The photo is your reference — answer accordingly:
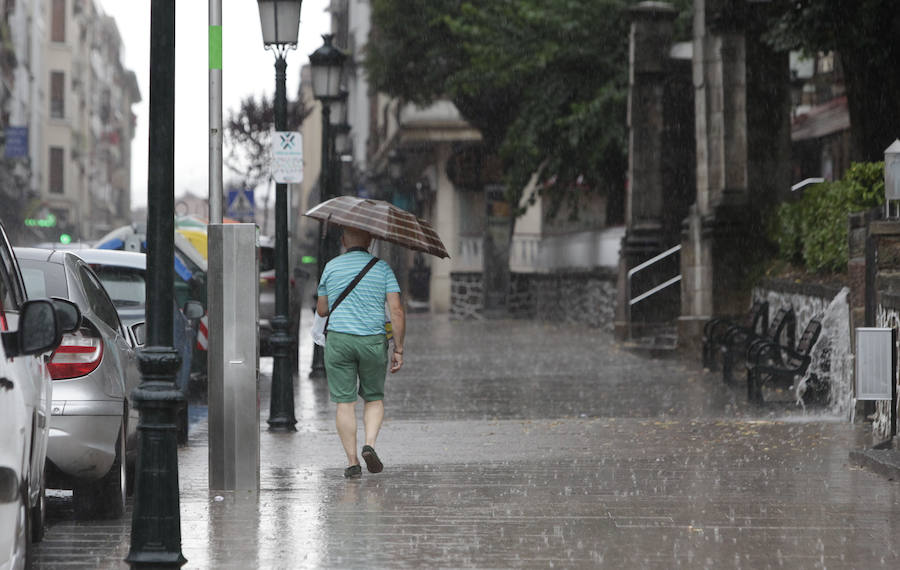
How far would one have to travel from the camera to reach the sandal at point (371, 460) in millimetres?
→ 10344

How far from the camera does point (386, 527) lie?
8258 mm

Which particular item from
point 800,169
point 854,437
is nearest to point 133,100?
point 800,169

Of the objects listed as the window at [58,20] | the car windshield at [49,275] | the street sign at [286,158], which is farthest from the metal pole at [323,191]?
the window at [58,20]

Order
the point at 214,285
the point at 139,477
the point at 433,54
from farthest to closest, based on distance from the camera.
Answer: the point at 433,54
the point at 214,285
the point at 139,477

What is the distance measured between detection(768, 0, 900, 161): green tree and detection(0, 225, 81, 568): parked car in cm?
1302

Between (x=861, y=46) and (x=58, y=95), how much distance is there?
238 feet

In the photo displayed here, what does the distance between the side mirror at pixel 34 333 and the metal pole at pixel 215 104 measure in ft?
18.8

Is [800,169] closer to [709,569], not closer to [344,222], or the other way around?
[344,222]

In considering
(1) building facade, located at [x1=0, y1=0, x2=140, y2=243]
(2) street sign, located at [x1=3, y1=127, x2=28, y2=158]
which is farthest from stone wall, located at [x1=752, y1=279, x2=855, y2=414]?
(2) street sign, located at [x1=3, y1=127, x2=28, y2=158]

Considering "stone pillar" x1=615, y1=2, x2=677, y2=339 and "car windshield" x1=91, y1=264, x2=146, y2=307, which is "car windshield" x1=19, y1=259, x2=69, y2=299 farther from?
"stone pillar" x1=615, y1=2, x2=677, y2=339

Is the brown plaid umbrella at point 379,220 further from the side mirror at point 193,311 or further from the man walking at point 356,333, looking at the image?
the side mirror at point 193,311

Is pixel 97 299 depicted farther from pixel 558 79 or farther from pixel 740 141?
pixel 558 79

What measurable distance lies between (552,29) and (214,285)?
22.2 m

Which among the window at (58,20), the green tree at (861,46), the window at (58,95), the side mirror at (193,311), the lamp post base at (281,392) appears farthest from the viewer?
the window at (58,20)
